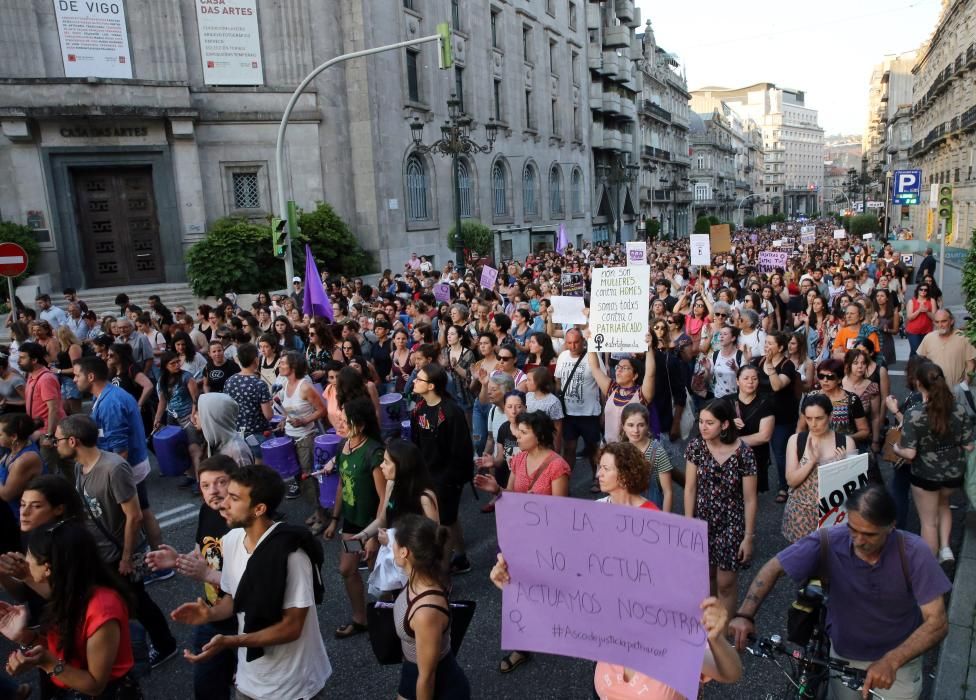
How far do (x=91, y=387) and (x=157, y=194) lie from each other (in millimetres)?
18075

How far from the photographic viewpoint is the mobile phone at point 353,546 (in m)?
4.47

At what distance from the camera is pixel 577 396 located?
6785mm

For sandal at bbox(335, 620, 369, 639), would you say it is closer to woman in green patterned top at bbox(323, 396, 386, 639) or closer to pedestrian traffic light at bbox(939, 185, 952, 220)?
woman in green patterned top at bbox(323, 396, 386, 639)

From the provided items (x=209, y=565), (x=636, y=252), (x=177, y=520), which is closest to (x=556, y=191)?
(x=636, y=252)

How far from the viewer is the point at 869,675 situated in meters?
2.69

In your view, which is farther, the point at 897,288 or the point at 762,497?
the point at 897,288

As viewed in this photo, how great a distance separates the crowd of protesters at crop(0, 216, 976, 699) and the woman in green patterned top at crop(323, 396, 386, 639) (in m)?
0.01

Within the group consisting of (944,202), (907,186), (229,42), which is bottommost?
(944,202)

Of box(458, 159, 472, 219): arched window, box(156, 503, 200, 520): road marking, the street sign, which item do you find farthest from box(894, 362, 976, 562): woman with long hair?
box(458, 159, 472, 219): arched window

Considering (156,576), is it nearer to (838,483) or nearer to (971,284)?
(838,483)

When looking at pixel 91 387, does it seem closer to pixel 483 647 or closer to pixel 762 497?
pixel 483 647

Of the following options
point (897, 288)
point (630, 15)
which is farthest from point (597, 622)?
point (630, 15)

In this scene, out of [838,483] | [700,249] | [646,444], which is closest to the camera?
[838,483]

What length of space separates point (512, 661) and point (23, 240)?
65.4 feet
